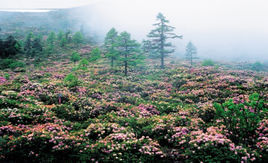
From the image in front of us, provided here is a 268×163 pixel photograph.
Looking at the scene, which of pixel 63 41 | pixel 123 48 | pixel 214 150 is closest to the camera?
pixel 214 150

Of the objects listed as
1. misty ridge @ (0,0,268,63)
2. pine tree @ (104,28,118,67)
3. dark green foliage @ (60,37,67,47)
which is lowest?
pine tree @ (104,28,118,67)

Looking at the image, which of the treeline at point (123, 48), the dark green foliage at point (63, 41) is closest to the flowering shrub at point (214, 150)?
the treeline at point (123, 48)

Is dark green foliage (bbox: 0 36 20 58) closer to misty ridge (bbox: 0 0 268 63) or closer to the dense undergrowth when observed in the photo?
the dense undergrowth

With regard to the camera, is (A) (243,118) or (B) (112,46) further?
(B) (112,46)

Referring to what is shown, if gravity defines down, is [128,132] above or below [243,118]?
below

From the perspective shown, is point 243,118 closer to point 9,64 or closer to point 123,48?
point 123,48

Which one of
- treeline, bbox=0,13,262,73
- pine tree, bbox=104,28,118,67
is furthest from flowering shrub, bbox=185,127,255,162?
pine tree, bbox=104,28,118,67

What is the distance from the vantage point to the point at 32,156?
22.2 feet

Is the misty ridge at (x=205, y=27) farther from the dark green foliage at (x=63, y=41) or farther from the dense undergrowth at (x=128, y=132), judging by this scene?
the dense undergrowth at (x=128, y=132)

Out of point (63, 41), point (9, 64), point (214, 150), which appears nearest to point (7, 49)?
point (9, 64)

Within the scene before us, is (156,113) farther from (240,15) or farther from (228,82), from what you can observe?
(240,15)

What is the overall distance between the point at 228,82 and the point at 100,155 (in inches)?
658

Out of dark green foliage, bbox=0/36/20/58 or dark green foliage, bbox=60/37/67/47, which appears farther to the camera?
dark green foliage, bbox=60/37/67/47

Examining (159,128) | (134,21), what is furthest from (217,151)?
(134,21)
